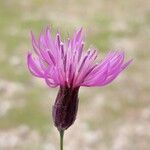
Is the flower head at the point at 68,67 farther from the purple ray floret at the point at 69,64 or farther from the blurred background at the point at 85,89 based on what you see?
the blurred background at the point at 85,89

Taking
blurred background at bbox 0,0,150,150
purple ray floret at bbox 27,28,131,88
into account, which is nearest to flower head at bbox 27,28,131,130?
purple ray floret at bbox 27,28,131,88

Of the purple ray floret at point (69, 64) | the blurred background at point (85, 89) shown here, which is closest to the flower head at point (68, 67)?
the purple ray floret at point (69, 64)

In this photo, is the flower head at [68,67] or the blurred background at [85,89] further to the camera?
the blurred background at [85,89]

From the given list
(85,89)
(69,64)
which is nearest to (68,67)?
(69,64)

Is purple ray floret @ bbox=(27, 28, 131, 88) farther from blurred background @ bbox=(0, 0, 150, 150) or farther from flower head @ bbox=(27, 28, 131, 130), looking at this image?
blurred background @ bbox=(0, 0, 150, 150)

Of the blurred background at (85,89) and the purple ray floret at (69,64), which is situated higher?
the blurred background at (85,89)

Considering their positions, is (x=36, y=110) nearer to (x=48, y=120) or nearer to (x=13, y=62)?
(x=48, y=120)

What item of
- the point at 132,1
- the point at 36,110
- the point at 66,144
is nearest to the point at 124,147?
the point at 66,144
